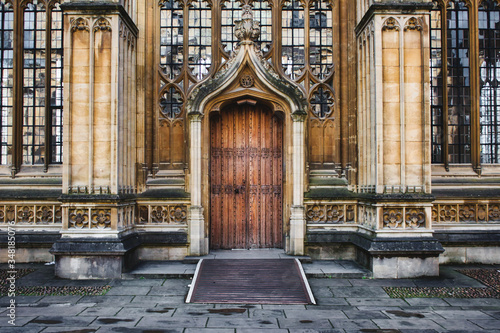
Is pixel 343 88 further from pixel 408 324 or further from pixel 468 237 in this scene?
pixel 408 324

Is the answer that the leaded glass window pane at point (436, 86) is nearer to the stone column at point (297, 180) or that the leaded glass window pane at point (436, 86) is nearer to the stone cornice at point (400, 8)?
the stone cornice at point (400, 8)

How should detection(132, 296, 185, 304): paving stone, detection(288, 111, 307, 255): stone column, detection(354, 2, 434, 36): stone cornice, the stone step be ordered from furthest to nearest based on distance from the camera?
detection(288, 111, 307, 255): stone column → detection(354, 2, 434, 36): stone cornice → the stone step → detection(132, 296, 185, 304): paving stone

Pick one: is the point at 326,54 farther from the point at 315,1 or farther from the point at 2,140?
the point at 2,140

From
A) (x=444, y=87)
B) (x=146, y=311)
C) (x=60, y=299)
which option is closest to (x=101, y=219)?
(x=60, y=299)

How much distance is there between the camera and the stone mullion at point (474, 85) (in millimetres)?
10828

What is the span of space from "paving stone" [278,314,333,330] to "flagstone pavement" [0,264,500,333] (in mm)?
15

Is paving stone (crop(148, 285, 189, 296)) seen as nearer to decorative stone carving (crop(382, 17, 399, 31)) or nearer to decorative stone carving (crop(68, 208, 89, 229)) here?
decorative stone carving (crop(68, 208, 89, 229))

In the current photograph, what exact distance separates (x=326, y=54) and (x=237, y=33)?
8.18 feet

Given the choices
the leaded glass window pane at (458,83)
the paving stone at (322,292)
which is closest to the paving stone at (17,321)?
the paving stone at (322,292)

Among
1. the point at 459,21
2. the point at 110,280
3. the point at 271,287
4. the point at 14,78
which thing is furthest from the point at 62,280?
the point at 459,21

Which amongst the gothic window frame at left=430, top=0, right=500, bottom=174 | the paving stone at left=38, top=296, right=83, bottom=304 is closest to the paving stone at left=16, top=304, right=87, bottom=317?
the paving stone at left=38, top=296, right=83, bottom=304

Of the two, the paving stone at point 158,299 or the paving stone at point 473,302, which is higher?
the paving stone at point 158,299

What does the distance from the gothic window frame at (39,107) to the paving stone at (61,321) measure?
5.44 metres

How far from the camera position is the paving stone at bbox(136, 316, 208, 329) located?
612 cm
